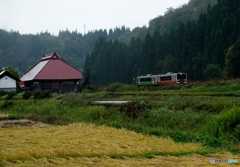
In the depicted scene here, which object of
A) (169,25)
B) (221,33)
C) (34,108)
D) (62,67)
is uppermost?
(169,25)

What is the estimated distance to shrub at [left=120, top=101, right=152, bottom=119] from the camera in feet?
44.9

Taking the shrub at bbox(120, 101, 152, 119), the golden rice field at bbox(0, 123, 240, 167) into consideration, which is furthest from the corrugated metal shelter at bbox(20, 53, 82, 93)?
the golden rice field at bbox(0, 123, 240, 167)

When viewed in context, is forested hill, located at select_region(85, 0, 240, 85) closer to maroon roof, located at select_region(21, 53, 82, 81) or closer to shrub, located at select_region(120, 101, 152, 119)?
maroon roof, located at select_region(21, 53, 82, 81)

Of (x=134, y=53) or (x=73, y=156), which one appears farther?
(x=134, y=53)

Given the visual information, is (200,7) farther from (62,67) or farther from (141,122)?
(141,122)

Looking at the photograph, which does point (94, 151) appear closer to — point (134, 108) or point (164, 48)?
point (134, 108)

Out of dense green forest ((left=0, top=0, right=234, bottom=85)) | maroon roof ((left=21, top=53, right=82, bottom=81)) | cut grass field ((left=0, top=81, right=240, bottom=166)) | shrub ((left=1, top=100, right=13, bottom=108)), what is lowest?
shrub ((left=1, top=100, right=13, bottom=108))

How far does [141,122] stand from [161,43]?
3982 centimetres

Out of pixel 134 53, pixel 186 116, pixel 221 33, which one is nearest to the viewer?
pixel 186 116

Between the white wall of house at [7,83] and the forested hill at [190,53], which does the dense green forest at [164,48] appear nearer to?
the forested hill at [190,53]

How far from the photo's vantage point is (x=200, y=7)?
73500 millimetres

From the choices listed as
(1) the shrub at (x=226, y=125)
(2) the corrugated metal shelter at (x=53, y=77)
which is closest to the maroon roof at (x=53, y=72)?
(2) the corrugated metal shelter at (x=53, y=77)

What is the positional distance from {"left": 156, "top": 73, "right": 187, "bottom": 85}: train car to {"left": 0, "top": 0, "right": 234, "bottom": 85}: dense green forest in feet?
7.37

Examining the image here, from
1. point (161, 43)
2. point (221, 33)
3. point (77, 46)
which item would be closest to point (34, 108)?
point (221, 33)
